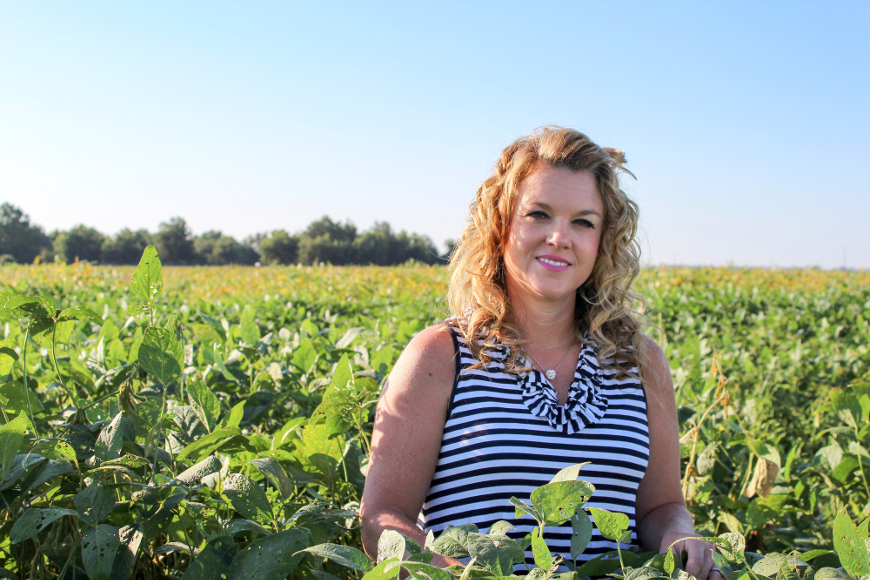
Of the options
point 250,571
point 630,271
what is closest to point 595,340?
point 630,271

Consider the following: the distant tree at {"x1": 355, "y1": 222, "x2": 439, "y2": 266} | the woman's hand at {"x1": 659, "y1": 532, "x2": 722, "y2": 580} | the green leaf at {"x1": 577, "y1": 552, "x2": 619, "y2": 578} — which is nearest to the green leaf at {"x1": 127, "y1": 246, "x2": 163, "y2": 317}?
the green leaf at {"x1": 577, "y1": 552, "x2": 619, "y2": 578}

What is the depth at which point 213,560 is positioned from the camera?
2.95 ft

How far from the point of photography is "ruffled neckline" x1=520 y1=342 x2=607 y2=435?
1672 millimetres

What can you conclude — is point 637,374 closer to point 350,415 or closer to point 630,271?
point 630,271

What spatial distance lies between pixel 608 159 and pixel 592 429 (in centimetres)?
82

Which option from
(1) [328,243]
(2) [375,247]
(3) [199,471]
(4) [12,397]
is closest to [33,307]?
(4) [12,397]

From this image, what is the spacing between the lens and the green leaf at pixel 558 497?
0.76 metres

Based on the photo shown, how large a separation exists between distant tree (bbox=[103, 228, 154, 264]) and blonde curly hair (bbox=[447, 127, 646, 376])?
5513 centimetres

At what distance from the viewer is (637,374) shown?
72.6 inches

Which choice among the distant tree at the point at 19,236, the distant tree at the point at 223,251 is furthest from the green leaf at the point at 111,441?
the distant tree at the point at 223,251

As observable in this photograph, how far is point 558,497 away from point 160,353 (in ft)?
2.31

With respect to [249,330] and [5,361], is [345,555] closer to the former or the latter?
[5,361]

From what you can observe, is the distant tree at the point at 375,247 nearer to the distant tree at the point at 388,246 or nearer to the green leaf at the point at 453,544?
the distant tree at the point at 388,246

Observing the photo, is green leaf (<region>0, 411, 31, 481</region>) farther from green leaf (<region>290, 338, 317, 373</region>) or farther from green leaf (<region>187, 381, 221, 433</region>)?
green leaf (<region>290, 338, 317, 373</region>)
